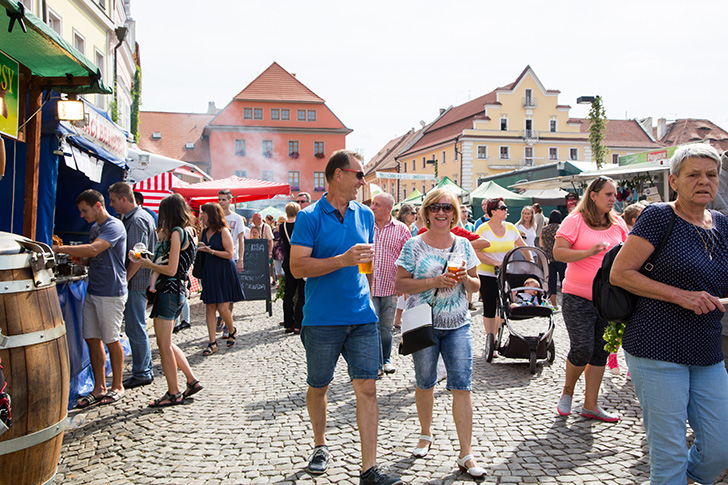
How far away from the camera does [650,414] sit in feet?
9.14

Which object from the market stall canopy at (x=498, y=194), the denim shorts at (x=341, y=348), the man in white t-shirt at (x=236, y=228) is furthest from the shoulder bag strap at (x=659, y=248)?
the market stall canopy at (x=498, y=194)

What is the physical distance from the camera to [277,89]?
197ft

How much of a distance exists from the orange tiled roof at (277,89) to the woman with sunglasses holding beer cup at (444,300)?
188 feet

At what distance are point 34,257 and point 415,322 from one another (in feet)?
7.36

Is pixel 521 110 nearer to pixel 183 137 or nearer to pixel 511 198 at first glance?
pixel 183 137

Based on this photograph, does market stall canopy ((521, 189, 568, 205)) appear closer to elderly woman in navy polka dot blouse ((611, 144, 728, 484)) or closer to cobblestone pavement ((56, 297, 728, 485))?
cobblestone pavement ((56, 297, 728, 485))

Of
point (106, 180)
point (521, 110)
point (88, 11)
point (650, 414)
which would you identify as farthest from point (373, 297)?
point (521, 110)

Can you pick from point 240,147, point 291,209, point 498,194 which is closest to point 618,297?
point 291,209

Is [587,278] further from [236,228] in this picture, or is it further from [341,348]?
[236,228]

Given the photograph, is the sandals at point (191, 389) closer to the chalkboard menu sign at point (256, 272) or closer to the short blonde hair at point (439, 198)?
the short blonde hair at point (439, 198)

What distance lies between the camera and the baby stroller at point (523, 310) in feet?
20.6

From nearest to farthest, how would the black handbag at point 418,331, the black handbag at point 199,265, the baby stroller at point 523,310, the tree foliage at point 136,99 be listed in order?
the black handbag at point 418,331 → the baby stroller at point 523,310 → the black handbag at point 199,265 → the tree foliage at point 136,99

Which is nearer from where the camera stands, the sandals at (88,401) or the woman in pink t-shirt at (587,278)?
the woman in pink t-shirt at (587,278)

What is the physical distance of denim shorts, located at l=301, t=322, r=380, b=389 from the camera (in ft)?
11.8
